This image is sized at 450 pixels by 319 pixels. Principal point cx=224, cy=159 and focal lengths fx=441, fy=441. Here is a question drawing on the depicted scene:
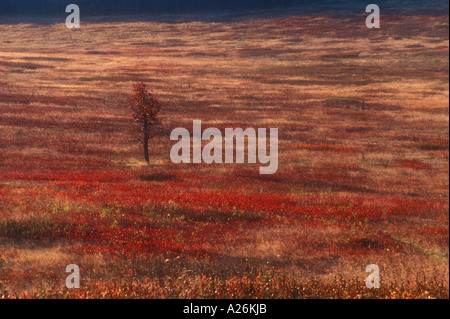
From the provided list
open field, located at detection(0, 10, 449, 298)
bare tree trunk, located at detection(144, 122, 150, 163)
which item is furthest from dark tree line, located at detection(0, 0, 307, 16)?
bare tree trunk, located at detection(144, 122, 150, 163)

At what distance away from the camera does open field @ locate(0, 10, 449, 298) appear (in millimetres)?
8516

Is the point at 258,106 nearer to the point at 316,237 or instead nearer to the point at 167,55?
the point at 316,237

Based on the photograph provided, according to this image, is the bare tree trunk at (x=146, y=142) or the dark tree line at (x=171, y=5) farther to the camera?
Answer: the dark tree line at (x=171, y=5)

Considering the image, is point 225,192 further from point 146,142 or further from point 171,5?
point 171,5

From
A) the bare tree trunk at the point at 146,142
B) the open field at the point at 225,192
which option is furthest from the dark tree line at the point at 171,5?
the bare tree trunk at the point at 146,142

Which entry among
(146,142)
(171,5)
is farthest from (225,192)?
(171,5)

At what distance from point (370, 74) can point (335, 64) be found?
1341 centimetres

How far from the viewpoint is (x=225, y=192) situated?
17094 mm

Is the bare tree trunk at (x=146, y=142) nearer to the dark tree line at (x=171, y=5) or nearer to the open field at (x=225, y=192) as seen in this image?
the open field at (x=225, y=192)

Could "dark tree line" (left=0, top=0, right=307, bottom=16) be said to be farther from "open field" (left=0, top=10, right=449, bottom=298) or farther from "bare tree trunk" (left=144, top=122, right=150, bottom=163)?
"bare tree trunk" (left=144, top=122, right=150, bottom=163)

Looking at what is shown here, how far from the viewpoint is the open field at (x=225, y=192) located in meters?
8.52

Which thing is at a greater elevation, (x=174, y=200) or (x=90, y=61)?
(x=90, y=61)

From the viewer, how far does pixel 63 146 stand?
28.2 metres
